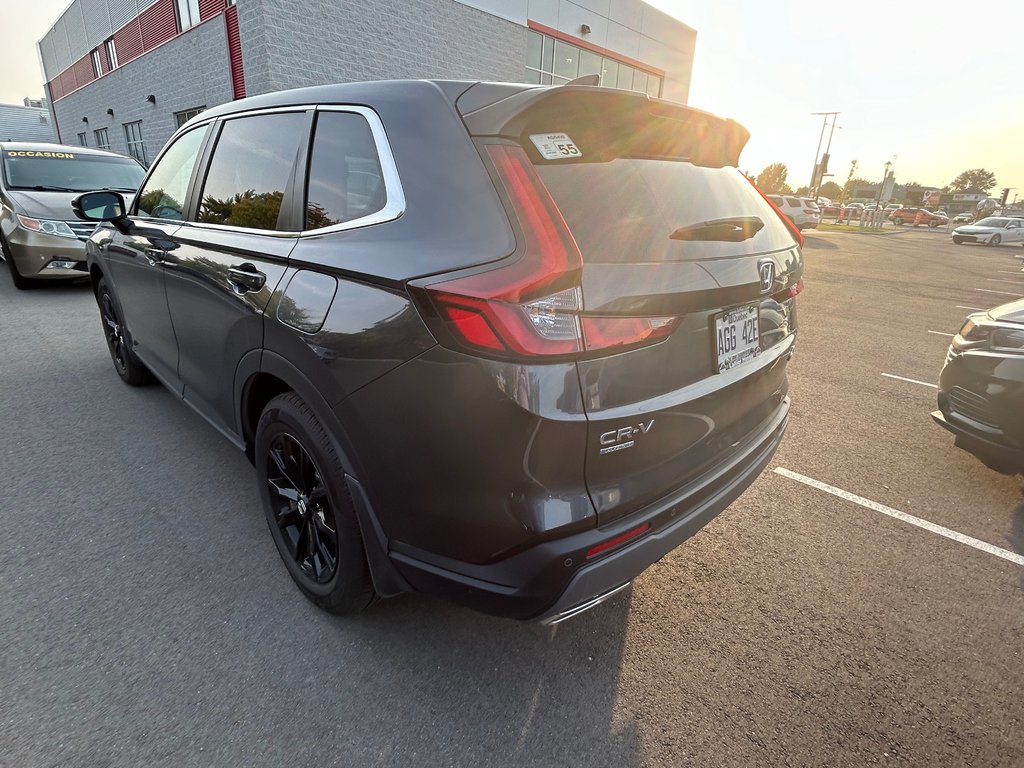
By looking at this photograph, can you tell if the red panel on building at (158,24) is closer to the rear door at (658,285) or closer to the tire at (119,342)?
the tire at (119,342)

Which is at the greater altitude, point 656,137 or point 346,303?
point 656,137

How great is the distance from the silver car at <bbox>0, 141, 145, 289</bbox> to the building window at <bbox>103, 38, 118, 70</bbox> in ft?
61.3

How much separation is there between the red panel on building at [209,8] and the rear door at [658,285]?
50.5 ft

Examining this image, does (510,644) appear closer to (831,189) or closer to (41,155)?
(41,155)

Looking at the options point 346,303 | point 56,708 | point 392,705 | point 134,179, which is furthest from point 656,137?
point 134,179

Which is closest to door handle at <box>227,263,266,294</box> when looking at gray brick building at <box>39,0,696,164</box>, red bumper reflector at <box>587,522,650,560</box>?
red bumper reflector at <box>587,522,650,560</box>

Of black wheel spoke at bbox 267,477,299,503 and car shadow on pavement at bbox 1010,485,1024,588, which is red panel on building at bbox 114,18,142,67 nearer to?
black wheel spoke at bbox 267,477,299,503

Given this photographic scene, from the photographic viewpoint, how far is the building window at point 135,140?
20.1m

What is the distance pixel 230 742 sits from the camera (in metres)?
1.67

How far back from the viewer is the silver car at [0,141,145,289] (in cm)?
687

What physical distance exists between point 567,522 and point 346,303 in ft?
3.00

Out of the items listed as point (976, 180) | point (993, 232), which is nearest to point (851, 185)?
point (976, 180)

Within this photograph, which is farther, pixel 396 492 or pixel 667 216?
pixel 667 216

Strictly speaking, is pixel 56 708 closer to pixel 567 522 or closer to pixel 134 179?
pixel 567 522
